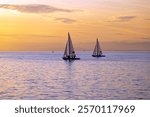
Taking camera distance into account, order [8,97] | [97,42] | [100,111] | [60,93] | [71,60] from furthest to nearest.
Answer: [97,42]
[71,60]
[60,93]
[8,97]
[100,111]

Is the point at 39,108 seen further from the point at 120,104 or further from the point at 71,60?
the point at 71,60

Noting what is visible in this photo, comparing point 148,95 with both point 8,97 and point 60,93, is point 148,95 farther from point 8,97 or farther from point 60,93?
point 8,97

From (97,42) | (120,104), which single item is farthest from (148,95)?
(97,42)

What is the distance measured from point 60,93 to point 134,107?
16925mm

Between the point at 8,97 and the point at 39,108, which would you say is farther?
the point at 8,97

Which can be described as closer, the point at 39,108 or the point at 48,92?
the point at 39,108

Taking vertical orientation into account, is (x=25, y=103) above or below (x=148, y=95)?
above

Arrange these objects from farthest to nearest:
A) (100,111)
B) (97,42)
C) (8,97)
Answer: (97,42), (8,97), (100,111)

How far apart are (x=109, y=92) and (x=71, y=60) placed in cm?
5997

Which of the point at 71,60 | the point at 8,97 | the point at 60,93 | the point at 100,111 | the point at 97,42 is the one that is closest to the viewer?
the point at 100,111

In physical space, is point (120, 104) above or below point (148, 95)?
above

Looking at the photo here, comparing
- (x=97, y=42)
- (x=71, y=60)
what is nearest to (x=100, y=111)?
(x=71, y=60)

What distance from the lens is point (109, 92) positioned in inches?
1319

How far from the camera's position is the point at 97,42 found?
11731 cm
